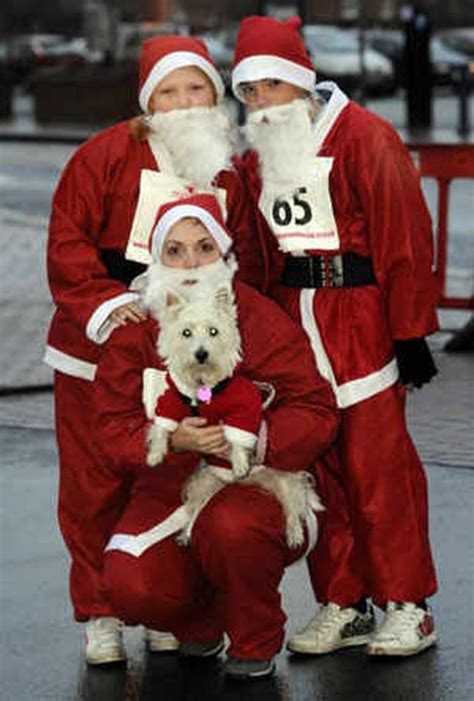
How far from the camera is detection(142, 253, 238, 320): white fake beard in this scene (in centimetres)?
612

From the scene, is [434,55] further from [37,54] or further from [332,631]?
[332,631]

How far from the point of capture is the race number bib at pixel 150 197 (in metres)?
6.57

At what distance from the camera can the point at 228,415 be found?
6.08 m

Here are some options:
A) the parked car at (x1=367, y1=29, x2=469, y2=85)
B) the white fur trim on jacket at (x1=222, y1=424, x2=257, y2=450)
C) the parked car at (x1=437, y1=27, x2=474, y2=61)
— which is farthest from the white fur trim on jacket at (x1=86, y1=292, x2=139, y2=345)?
the parked car at (x1=437, y1=27, x2=474, y2=61)

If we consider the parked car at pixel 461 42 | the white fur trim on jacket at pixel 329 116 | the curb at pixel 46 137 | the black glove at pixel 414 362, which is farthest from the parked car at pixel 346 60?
the black glove at pixel 414 362

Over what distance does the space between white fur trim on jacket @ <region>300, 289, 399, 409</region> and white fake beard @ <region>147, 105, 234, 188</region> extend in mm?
451

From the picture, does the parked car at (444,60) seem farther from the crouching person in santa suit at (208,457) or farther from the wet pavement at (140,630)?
the crouching person in santa suit at (208,457)

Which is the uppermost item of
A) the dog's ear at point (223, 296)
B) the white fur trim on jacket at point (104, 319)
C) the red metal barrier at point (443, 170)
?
the dog's ear at point (223, 296)

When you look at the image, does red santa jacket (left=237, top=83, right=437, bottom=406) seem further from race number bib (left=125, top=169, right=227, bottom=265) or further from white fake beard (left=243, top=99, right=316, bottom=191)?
race number bib (left=125, top=169, right=227, bottom=265)

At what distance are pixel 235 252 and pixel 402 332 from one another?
21.1 inches

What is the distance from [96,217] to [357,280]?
767 mm

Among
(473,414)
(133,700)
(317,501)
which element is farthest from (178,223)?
(473,414)

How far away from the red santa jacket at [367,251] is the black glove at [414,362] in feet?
0.09

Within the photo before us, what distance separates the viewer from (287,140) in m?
6.56
